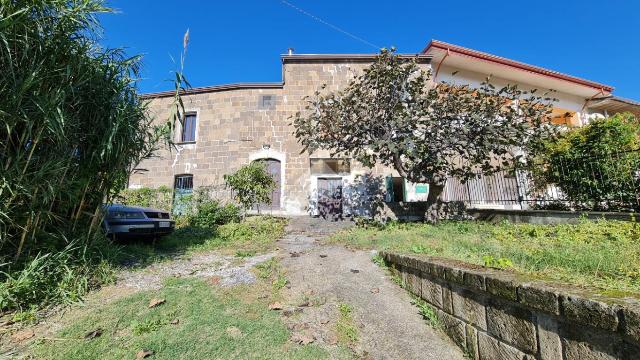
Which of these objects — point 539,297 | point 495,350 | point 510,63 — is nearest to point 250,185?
point 495,350

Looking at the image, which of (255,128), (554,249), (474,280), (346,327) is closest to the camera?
(474,280)

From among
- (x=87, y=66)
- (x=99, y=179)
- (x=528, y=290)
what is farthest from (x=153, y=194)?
(x=528, y=290)

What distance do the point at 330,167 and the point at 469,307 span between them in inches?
401

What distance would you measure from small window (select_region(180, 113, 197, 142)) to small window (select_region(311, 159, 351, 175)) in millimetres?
5716

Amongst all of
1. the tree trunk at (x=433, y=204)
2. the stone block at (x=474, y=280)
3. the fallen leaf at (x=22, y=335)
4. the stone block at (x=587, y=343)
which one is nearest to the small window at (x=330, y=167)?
the tree trunk at (x=433, y=204)

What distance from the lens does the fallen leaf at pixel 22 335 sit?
2680 mm

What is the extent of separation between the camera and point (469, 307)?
2434 millimetres

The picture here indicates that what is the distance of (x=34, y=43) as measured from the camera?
3.46m

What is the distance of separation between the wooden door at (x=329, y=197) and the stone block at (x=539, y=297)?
9595 mm

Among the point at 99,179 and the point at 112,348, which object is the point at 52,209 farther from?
the point at 112,348

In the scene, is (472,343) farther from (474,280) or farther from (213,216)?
(213,216)

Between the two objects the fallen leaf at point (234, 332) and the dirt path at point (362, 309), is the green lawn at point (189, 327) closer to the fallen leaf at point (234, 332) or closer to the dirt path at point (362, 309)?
the fallen leaf at point (234, 332)

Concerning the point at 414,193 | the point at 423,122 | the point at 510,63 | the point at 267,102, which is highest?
the point at 510,63

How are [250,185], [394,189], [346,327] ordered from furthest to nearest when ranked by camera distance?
[394,189] < [250,185] < [346,327]
